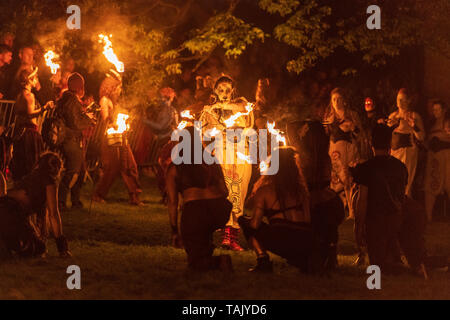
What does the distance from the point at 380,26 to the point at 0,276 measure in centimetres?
1132

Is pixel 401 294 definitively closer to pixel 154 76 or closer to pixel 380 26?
pixel 380 26

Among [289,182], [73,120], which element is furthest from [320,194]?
[73,120]

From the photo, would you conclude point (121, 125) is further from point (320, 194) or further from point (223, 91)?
point (320, 194)

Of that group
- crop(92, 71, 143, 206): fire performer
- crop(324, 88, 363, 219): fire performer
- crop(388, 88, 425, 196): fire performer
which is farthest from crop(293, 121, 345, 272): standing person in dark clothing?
crop(92, 71, 143, 206): fire performer

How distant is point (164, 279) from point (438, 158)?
770 centimetres

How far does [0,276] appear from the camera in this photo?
8.18 metres

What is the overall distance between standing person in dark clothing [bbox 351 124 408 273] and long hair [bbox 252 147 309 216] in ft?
2.36

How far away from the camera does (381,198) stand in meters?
8.58

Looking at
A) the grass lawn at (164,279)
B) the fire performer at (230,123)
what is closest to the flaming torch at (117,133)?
the grass lawn at (164,279)

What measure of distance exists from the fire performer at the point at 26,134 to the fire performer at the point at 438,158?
7.19 metres

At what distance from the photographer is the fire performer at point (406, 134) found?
44.7 ft

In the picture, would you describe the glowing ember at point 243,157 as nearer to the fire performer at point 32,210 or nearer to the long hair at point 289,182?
the long hair at point 289,182

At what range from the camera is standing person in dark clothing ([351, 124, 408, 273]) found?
856 centimetres

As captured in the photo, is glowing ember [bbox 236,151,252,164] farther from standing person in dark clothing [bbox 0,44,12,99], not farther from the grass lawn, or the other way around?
standing person in dark clothing [bbox 0,44,12,99]
